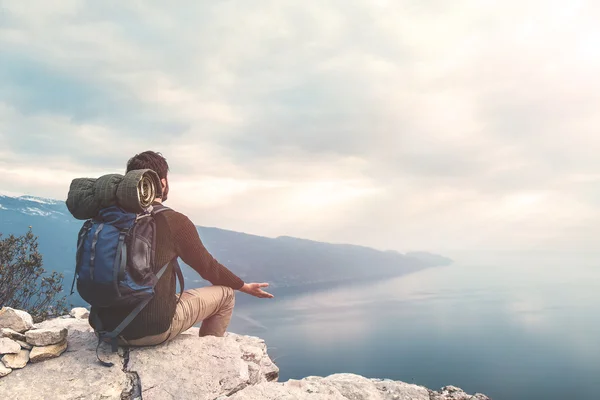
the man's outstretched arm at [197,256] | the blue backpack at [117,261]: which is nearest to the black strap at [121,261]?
the blue backpack at [117,261]

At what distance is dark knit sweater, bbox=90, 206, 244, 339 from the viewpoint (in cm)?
483

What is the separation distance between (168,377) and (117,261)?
169 cm

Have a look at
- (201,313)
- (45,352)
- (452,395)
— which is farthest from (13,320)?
(452,395)

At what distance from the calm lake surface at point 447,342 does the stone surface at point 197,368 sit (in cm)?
6670

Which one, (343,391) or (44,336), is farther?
(343,391)

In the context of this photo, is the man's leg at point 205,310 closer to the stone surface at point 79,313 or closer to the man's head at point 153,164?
the man's head at point 153,164

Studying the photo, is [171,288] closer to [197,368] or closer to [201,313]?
[201,313]

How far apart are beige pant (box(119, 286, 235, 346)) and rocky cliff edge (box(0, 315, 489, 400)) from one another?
0.20m

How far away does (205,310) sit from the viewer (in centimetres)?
557

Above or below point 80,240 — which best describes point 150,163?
above

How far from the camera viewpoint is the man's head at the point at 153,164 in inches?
207

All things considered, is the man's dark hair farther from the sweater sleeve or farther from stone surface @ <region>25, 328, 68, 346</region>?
stone surface @ <region>25, 328, 68, 346</region>

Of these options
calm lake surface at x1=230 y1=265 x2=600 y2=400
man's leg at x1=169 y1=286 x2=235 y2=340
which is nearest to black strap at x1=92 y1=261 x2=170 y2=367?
man's leg at x1=169 y1=286 x2=235 y2=340

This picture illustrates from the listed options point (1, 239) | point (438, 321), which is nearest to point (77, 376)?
point (1, 239)
